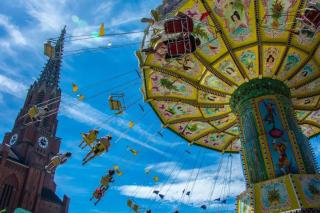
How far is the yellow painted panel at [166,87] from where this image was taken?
13.2 m

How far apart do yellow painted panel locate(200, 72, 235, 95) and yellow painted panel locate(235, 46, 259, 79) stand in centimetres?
105

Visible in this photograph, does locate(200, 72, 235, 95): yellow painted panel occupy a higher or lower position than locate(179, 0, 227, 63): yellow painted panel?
lower

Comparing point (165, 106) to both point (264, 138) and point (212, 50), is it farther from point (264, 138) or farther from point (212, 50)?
point (264, 138)

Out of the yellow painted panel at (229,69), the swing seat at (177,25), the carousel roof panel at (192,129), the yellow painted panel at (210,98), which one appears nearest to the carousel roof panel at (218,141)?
the carousel roof panel at (192,129)

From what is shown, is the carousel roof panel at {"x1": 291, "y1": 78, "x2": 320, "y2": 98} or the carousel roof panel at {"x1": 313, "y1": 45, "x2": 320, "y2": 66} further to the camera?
the carousel roof panel at {"x1": 291, "y1": 78, "x2": 320, "y2": 98}

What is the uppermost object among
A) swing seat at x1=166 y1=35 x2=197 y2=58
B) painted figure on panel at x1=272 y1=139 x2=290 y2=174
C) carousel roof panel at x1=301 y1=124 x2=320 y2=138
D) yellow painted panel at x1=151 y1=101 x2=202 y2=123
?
yellow painted panel at x1=151 y1=101 x2=202 y2=123

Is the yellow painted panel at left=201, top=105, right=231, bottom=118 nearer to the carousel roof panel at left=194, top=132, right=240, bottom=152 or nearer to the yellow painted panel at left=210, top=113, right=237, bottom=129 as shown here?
the yellow painted panel at left=210, top=113, right=237, bottom=129

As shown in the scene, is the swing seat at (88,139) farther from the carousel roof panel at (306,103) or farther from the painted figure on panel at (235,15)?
the carousel roof panel at (306,103)

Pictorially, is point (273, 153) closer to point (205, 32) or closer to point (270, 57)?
point (270, 57)

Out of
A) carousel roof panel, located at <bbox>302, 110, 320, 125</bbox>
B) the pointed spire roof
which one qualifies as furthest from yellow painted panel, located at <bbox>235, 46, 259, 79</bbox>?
the pointed spire roof

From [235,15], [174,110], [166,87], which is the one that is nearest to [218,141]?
[174,110]

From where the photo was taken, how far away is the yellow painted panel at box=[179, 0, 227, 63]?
35.1 ft

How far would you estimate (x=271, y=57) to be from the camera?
1223 cm

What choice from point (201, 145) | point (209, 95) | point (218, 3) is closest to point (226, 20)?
point (218, 3)
